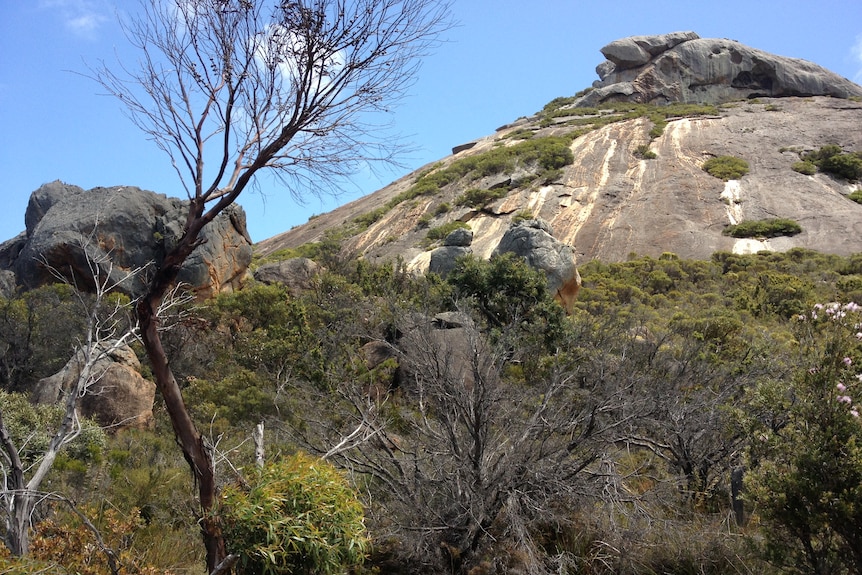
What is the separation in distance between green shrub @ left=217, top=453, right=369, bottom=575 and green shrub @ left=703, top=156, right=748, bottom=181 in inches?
1349

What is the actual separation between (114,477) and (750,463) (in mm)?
6948

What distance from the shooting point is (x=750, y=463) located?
6.02 metres

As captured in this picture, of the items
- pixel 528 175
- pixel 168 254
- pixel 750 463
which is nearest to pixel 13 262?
pixel 168 254

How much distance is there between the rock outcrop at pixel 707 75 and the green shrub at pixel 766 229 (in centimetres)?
2637

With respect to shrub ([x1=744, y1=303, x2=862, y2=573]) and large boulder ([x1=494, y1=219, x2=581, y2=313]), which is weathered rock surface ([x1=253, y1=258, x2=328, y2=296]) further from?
shrub ([x1=744, y1=303, x2=862, y2=573])

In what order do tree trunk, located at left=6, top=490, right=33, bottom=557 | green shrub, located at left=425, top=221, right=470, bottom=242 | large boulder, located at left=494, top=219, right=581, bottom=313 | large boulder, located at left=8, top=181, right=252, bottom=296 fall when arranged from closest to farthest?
tree trunk, located at left=6, top=490, right=33, bottom=557, large boulder, located at left=8, top=181, right=252, bottom=296, large boulder, located at left=494, top=219, right=581, bottom=313, green shrub, located at left=425, top=221, right=470, bottom=242

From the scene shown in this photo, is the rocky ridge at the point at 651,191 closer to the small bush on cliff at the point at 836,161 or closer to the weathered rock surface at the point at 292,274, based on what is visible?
the small bush on cliff at the point at 836,161

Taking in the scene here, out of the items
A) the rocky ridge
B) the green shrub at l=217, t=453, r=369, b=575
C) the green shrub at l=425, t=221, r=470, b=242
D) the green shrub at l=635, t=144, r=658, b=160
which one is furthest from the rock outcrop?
the green shrub at l=217, t=453, r=369, b=575

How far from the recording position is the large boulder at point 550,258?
2034 cm

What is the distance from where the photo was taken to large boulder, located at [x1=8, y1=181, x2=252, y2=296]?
18.5 meters

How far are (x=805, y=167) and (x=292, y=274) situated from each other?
2676 cm

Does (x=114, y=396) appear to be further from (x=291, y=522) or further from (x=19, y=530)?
(x=291, y=522)

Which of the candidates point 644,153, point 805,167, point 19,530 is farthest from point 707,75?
point 19,530

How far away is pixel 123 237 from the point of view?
754 inches
